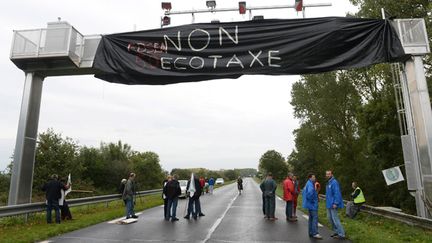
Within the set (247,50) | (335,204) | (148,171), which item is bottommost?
(335,204)

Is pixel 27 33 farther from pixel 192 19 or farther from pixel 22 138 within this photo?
pixel 192 19

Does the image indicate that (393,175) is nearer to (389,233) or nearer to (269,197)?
(389,233)

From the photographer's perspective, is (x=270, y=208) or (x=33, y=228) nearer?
(x=33, y=228)

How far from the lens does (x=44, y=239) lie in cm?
913

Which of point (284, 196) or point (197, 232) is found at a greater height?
point (284, 196)

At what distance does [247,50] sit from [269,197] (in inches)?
251

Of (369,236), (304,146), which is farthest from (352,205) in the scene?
(304,146)

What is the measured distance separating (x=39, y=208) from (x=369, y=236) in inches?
418

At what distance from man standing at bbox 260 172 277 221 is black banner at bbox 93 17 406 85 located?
5630mm

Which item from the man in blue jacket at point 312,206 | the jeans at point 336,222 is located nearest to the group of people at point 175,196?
the man in blue jacket at point 312,206

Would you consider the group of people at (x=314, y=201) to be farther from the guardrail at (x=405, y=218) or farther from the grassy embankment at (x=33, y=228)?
the grassy embankment at (x=33, y=228)

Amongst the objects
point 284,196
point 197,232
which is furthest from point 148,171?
point 197,232

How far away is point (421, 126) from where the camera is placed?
10516 mm

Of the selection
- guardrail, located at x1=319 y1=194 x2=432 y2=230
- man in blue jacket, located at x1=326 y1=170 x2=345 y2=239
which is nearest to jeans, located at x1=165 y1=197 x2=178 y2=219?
man in blue jacket, located at x1=326 y1=170 x2=345 y2=239
